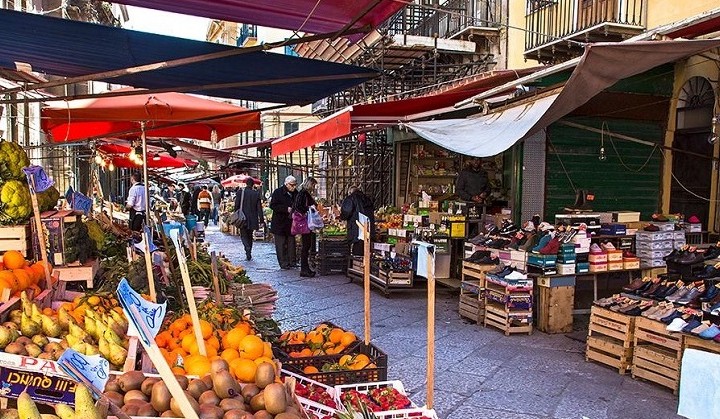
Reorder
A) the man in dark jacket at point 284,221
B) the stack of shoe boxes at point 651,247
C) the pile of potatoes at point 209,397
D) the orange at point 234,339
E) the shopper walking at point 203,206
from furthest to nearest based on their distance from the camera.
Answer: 1. the shopper walking at point 203,206
2. the man in dark jacket at point 284,221
3. the stack of shoe boxes at point 651,247
4. the orange at point 234,339
5. the pile of potatoes at point 209,397

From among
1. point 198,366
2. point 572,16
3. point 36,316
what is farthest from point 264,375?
point 572,16

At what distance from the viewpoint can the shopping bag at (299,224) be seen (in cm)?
1134

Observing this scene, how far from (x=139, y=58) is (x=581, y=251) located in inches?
226

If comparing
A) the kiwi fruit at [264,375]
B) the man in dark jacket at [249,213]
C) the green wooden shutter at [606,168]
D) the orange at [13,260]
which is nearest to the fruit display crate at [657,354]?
the green wooden shutter at [606,168]

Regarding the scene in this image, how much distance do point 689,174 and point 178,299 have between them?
939 centimetres

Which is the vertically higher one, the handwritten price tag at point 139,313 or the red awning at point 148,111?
the red awning at point 148,111

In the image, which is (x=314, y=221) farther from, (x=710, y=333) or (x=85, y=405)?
(x=85, y=405)

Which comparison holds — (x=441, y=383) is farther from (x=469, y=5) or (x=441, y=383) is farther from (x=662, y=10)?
(x=469, y=5)

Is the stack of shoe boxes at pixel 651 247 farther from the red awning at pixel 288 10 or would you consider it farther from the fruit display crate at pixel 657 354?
the red awning at pixel 288 10

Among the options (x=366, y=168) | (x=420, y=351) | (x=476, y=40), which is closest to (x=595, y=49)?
(x=420, y=351)

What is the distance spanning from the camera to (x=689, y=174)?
33.3ft

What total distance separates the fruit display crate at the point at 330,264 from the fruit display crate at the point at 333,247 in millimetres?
83

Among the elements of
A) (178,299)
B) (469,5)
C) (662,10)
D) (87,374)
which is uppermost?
(469,5)

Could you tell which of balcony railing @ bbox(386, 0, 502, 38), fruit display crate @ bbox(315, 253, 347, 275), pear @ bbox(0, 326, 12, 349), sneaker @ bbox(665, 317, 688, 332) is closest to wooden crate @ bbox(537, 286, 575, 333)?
sneaker @ bbox(665, 317, 688, 332)
